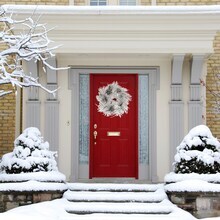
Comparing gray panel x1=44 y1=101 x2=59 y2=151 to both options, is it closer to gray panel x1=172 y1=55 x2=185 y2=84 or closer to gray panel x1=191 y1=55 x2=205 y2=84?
gray panel x1=172 y1=55 x2=185 y2=84

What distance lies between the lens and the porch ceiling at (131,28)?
10.1 metres

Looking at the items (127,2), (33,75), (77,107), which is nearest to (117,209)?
(77,107)

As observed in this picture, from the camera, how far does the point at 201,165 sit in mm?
8906

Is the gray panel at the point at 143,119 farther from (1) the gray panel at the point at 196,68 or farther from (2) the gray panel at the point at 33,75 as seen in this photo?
(2) the gray panel at the point at 33,75

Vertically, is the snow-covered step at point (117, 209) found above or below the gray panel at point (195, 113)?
below

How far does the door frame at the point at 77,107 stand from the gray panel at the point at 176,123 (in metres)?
0.36

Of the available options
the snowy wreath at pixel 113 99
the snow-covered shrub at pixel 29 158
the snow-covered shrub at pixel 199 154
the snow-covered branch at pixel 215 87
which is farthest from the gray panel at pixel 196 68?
the snow-covered shrub at pixel 29 158

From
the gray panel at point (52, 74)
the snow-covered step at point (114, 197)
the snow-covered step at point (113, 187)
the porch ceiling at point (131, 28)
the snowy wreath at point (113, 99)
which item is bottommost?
the snow-covered step at point (114, 197)

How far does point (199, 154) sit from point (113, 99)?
293 cm

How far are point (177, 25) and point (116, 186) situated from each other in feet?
11.5

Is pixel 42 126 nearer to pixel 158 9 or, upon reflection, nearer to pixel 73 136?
pixel 73 136

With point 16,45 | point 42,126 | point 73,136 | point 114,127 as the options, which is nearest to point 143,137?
point 114,127

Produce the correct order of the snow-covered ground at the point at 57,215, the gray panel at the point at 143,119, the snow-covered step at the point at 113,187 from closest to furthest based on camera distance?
the snow-covered ground at the point at 57,215, the snow-covered step at the point at 113,187, the gray panel at the point at 143,119

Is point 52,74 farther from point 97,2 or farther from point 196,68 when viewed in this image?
point 196,68
